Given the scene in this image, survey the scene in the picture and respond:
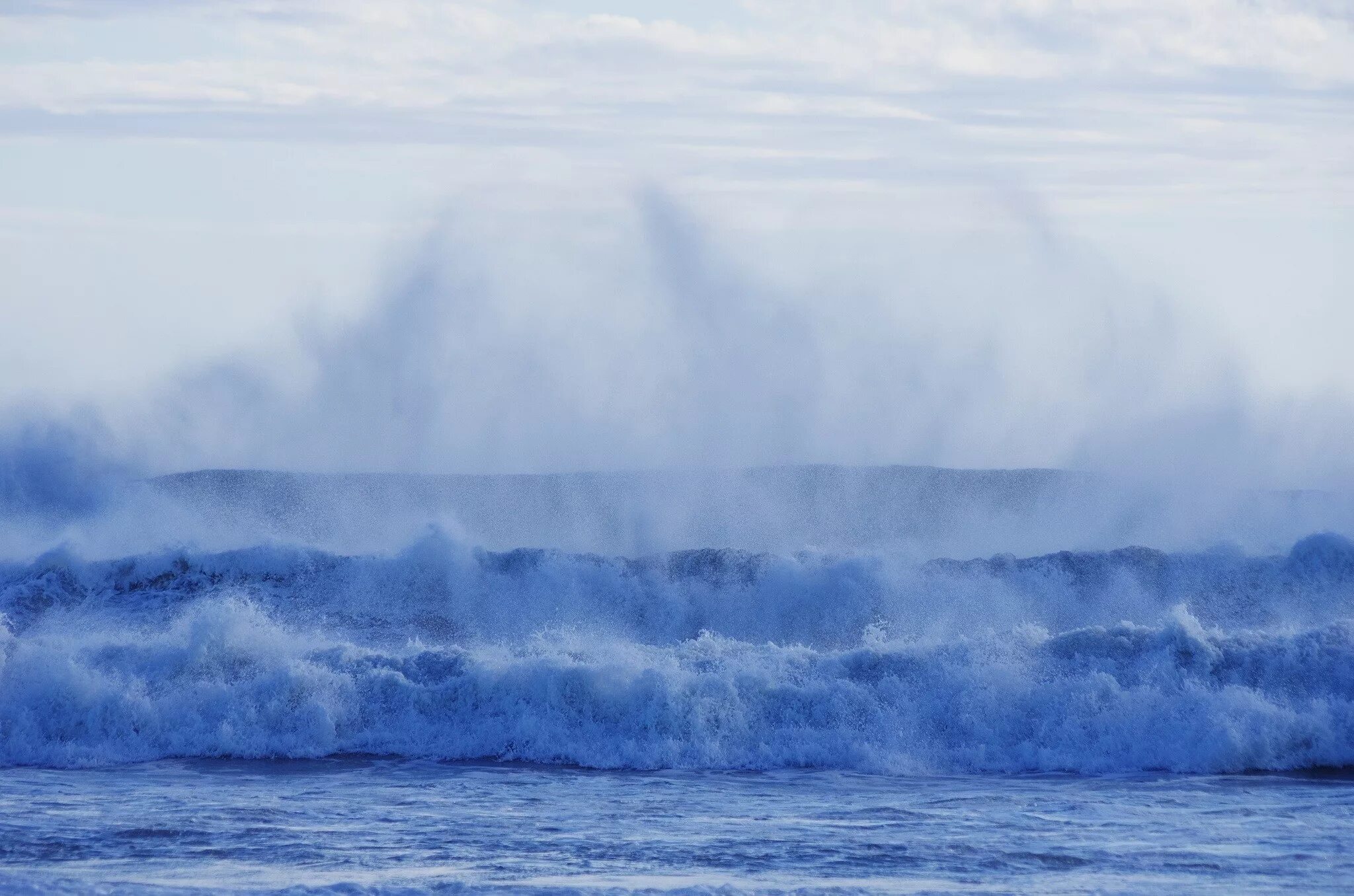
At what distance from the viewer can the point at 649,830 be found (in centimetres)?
980

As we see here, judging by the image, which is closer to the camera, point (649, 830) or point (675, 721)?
point (649, 830)

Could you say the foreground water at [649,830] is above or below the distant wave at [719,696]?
below

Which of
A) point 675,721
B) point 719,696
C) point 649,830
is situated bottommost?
point 649,830

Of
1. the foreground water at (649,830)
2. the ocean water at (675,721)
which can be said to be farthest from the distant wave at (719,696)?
the foreground water at (649,830)

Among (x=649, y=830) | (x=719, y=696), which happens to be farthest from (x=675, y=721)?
(x=649, y=830)

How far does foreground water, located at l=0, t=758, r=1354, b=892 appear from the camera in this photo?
8.44 metres

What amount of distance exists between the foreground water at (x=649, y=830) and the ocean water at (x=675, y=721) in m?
0.04

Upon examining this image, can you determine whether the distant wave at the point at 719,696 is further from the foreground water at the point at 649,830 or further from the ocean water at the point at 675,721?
the foreground water at the point at 649,830

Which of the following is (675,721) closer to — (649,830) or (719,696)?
(719,696)

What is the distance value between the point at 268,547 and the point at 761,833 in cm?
1081

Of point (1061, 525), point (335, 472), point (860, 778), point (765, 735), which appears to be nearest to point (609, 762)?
point (765, 735)

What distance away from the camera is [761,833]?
9641 millimetres

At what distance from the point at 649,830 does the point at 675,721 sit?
2.96 m

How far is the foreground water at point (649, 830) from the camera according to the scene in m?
8.44
